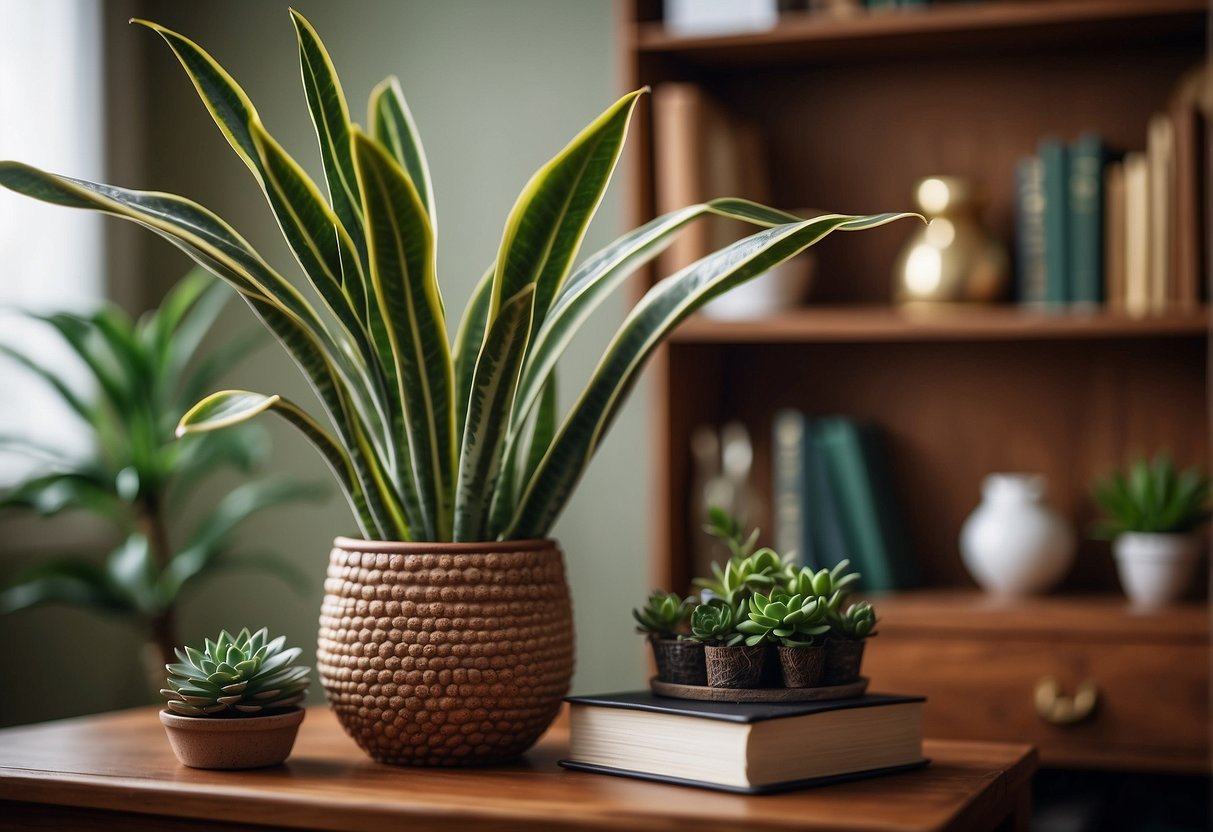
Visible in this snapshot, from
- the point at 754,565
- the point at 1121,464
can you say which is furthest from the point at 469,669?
the point at 1121,464

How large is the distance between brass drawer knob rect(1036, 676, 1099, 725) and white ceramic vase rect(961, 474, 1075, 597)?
0.19 meters

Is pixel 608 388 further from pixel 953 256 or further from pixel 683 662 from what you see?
pixel 953 256

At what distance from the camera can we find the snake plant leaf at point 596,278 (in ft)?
3.08

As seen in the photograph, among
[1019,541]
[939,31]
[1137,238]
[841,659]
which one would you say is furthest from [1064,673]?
[841,659]

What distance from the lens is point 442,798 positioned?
0.82 m

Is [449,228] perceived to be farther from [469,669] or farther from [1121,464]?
[469,669]

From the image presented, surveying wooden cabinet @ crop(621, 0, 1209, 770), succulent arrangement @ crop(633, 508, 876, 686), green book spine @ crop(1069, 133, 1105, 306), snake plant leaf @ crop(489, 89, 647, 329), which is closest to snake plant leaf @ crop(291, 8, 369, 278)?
snake plant leaf @ crop(489, 89, 647, 329)

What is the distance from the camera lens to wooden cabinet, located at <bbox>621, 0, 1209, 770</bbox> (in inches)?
72.1

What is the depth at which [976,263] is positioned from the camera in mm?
2008

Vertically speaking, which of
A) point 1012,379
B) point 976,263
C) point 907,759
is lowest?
point 907,759

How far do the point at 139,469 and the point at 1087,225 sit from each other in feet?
4.69

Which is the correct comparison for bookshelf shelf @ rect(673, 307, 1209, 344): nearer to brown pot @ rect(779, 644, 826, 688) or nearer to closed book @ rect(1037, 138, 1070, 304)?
closed book @ rect(1037, 138, 1070, 304)

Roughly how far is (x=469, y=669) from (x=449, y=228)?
1.65 metres

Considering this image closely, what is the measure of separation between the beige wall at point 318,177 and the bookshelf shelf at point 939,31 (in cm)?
38
